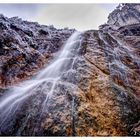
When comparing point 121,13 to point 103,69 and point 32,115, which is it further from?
point 32,115

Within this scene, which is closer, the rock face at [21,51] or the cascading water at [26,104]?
the cascading water at [26,104]

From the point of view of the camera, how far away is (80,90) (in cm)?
817

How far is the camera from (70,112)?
7.05 metres

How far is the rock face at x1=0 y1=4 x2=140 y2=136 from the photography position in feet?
22.3

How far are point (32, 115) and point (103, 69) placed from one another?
428 cm

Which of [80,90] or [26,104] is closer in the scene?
[26,104]

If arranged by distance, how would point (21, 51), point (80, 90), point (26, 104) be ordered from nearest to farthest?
point (26, 104), point (80, 90), point (21, 51)

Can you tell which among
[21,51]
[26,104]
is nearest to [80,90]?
[26,104]

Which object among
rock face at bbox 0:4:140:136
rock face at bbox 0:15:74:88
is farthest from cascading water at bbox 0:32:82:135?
rock face at bbox 0:15:74:88

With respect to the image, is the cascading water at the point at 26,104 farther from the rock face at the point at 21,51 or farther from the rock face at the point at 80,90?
the rock face at the point at 21,51

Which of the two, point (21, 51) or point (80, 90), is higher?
point (21, 51)

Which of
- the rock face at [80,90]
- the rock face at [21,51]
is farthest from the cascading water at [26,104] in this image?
the rock face at [21,51]

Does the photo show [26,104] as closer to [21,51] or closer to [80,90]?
[80,90]

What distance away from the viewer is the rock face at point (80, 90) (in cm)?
680
